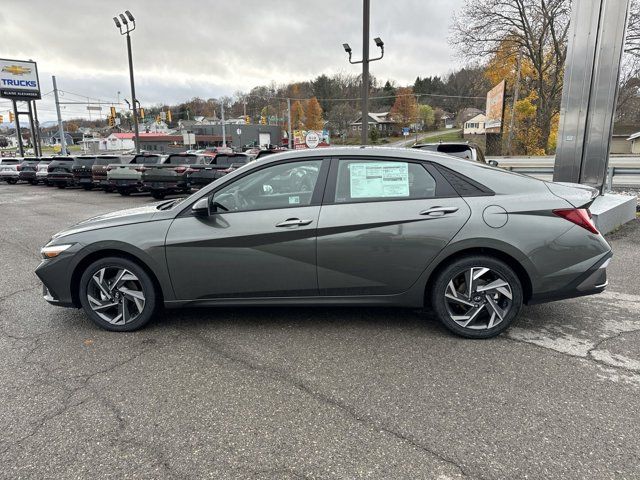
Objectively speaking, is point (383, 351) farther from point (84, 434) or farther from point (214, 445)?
point (84, 434)

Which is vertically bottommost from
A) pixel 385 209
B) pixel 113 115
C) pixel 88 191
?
pixel 88 191

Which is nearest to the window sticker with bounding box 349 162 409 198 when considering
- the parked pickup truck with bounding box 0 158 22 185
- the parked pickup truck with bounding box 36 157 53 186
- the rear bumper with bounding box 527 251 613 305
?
the rear bumper with bounding box 527 251 613 305

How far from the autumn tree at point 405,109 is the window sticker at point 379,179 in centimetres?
9692

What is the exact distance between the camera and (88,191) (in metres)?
20.1

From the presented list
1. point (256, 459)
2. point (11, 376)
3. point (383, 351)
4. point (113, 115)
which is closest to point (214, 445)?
point (256, 459)

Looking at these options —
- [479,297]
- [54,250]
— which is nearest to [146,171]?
[54,250]

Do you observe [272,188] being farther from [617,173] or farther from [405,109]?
[405,109]

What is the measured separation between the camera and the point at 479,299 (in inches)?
144

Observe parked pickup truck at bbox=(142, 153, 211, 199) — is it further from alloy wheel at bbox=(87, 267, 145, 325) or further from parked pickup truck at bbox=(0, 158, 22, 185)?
parked pickup truck at bbox=(0, 158, 22, 185)

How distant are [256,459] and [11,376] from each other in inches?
84.9

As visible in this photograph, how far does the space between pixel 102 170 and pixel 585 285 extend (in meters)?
18.5

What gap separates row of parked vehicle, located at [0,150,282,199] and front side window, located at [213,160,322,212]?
843 cm

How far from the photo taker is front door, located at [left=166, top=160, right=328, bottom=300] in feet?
12.1

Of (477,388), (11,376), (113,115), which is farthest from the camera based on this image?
(113,115)
